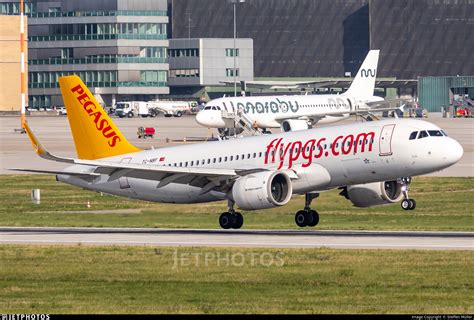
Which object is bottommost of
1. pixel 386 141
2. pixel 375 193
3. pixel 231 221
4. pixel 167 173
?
pixel 231 221

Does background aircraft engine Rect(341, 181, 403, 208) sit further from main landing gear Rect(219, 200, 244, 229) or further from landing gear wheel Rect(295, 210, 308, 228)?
main landing gear Rect(219, 200, 244, 229)

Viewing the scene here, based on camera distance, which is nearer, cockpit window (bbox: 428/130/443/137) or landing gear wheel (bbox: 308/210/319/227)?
cockpit window (bbox: 428/130/443/137)

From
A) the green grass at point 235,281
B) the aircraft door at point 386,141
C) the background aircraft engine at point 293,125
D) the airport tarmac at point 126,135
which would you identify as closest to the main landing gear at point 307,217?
the aircraft door at point 386,141

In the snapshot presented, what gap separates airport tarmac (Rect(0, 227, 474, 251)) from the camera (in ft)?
163

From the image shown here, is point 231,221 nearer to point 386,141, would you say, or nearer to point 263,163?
point 263,163

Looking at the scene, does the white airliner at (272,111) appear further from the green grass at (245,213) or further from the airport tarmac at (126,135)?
the green grass at (245,213)

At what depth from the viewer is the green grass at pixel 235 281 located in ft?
112

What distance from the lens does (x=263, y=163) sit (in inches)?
2260

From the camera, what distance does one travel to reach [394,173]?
54.2m

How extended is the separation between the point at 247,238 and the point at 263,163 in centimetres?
537

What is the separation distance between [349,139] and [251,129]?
277ft

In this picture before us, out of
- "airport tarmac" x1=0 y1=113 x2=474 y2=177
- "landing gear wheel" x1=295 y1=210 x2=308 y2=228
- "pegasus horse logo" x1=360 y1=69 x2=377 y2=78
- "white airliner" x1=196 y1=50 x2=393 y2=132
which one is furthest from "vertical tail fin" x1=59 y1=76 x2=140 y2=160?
"pegasus horse logo" x1=360 y1=69 x2=377 y2=78

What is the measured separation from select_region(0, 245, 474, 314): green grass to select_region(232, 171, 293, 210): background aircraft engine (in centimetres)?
656

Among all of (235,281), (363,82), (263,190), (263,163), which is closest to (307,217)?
(263,163)
